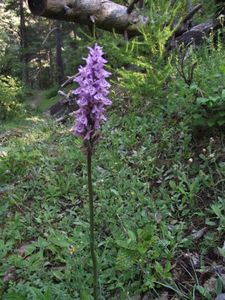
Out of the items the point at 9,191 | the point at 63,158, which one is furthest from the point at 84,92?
the point at 63,158

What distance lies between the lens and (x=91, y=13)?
7.42 m

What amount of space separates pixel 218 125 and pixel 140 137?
4.06 ft

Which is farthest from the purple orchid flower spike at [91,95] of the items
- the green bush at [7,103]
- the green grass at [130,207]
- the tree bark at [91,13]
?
the green bush at [7,103]

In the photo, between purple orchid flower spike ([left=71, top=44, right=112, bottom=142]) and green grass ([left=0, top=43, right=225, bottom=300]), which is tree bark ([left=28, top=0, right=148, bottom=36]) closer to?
green grass ([left=0, top=43, right=225, bottom=300])

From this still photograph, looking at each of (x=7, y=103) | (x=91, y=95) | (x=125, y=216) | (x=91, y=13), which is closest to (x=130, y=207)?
(x=125, y=216)

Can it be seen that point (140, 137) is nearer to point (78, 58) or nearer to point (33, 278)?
point (33, 278)

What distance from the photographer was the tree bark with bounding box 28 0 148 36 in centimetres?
677

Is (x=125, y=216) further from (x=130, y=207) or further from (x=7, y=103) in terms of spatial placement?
(x=7, y=103)

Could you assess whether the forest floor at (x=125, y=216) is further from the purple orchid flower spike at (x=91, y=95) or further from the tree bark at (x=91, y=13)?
the tree bark at (x=91, y=13)

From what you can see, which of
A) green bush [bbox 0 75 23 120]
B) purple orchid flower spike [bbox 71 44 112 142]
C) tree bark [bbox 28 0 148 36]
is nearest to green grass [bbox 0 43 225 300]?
purple orchid flower spike [bbox 71 44 112 142]

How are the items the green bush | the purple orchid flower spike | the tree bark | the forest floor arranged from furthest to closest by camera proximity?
the green bush
the tree bark
the forest floor
the purple orchid flower spike

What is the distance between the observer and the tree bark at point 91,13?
6773mm

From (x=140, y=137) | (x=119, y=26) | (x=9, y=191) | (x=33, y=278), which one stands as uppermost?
(x=119, y=26)

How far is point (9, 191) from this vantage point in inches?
169
